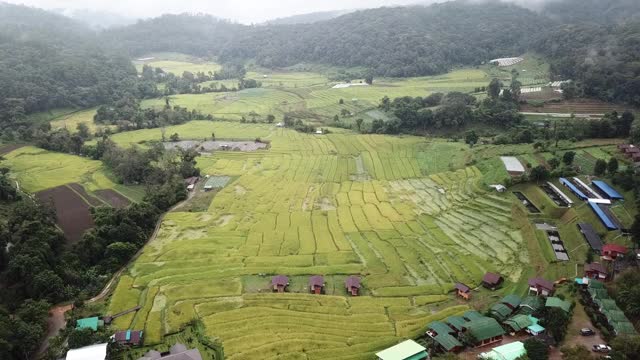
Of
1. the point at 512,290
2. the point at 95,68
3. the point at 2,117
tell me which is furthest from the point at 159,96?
the point at 512,290

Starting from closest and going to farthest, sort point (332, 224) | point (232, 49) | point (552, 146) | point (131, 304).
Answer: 1. point (131, 304)
2. point (332, 224)
3. point (552, 146)
4. point (232, 49)

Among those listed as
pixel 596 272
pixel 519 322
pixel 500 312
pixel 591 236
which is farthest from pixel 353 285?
pixel 591 236

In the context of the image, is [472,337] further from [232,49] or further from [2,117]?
[232,49]

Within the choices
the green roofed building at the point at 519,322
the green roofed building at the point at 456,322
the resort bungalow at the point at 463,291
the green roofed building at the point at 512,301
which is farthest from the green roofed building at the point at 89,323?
the green roofed building at the point at 512,301

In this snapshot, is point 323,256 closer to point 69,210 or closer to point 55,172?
point 69,210

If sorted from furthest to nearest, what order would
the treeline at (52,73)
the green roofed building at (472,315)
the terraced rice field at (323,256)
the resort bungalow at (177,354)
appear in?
the treeline at (52,73)
the terraced rice field at (323,256)
the green roofed building at (472,315)
the resort bungalow at (177,354)

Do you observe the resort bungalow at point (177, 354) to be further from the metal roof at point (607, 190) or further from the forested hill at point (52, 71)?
the forested hill at point (52, 71)
